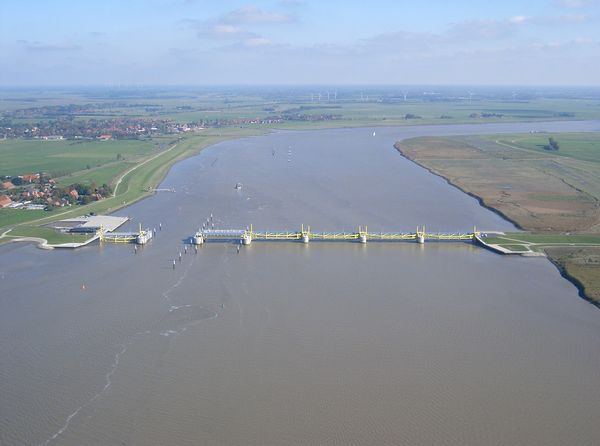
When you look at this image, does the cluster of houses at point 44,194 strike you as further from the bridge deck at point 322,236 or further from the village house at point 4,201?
the bridge deck at point 322,236

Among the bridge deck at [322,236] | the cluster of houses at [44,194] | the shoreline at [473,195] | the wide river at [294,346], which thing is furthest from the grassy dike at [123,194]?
the shoreline at [473,195]

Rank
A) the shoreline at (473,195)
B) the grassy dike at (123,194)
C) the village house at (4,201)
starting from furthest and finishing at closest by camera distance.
→ the village house at (4,201)
the shoreline at (473,195)
the grassy dike at (123,194)

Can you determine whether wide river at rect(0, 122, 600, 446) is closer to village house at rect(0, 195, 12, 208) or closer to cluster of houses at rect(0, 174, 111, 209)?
cluster of houses at rect(0, 174, 111, 209)

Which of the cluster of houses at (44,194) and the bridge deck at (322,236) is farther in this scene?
the cluster of houses at (44,194)

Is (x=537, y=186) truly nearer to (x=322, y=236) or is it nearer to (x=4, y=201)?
(x=322, y=236)

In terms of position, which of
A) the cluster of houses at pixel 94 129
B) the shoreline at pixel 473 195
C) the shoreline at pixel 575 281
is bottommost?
the shoreline at pixel 575 281

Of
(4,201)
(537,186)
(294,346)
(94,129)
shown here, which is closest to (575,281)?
(294,346)

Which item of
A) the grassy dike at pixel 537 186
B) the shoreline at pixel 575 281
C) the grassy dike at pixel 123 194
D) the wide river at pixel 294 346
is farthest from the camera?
the grassy dike at pixel 123 194
